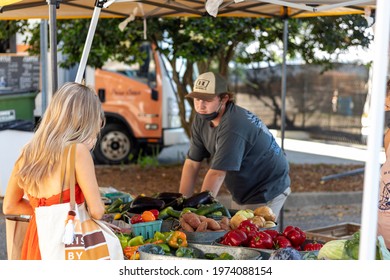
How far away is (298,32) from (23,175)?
784cm

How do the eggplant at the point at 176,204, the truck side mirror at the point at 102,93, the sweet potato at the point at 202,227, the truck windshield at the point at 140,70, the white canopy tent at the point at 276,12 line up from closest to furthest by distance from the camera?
the white canopy tent at the point at 276,12 < the sweet potato at the point at 202,227 < the eggplant at the point at 176,204 < the truck windshield at the point at 140,70 < the truck side mirror at the point at 102,93

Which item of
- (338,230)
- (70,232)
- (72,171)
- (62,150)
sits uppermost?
(62,150)

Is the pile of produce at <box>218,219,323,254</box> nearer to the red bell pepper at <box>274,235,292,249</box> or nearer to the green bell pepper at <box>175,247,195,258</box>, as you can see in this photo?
the red bell pepper at <box>274,235,292,249</box>

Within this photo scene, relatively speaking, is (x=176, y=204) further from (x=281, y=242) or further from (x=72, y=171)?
(x=72, y=171)

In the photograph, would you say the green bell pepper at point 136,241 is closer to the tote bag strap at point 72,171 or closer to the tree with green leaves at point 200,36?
the tote bag strap at point 72,171

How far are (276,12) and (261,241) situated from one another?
418 centimetres

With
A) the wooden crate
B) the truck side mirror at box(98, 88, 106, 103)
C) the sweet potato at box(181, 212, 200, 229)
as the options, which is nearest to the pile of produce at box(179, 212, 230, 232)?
the sweet potato at box(181, 212, 200, 229)

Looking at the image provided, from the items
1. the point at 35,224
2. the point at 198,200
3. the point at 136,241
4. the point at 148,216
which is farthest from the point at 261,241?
the point at 35,224

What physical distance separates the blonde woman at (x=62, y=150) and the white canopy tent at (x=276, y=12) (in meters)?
1.46

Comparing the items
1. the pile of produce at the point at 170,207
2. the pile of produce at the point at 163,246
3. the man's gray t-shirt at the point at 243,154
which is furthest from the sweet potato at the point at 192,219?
the man's gray t-shirt at the point at 243,154

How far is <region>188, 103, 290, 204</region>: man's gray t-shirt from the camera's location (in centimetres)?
599

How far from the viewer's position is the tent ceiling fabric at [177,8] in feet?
22.8

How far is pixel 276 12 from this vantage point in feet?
27.0
